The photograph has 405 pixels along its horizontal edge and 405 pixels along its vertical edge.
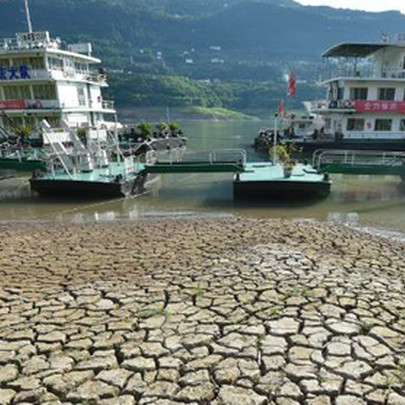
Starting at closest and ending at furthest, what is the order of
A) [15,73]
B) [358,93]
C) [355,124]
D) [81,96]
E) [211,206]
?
[211,206] < [15,73] < [358,93] < [355,124] < [81,96]

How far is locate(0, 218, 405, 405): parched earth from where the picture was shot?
4.10 m

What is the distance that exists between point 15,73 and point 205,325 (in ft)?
94.4

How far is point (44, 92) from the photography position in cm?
2873

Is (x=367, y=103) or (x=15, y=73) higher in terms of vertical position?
(x=15, y=73)

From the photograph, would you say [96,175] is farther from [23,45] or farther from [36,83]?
[23,45]

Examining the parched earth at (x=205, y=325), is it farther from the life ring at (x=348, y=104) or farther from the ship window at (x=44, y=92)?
the life ring at (x=348, y=104)

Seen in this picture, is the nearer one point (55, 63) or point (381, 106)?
point (55, 63)

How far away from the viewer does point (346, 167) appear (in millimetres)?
17938

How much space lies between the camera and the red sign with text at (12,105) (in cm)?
2858

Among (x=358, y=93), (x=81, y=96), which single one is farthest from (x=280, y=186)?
(x=81, y=96)

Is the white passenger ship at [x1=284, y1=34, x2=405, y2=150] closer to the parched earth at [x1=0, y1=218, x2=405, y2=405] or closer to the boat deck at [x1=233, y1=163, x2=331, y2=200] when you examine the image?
the boat deck at [x1=233, y1=163, x2=331, y2=200]


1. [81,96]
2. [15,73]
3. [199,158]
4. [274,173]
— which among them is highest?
[15,73]

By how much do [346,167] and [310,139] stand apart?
13.5 meters

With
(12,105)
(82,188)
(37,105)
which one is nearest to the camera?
(82,188)
